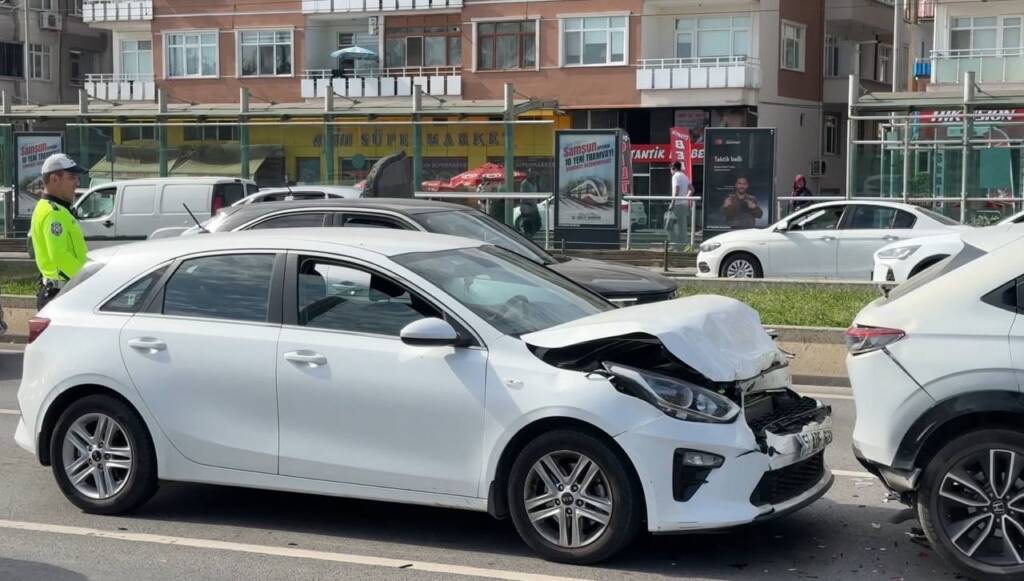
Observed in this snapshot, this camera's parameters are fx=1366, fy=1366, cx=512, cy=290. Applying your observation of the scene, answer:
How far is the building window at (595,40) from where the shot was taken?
49.6m

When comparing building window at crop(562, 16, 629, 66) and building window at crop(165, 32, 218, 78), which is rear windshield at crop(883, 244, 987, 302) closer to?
building window at crop(562, 16, 629, 66)

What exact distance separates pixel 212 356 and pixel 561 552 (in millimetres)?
2107

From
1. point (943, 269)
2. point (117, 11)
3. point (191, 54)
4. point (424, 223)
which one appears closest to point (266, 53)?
point (191, 54)

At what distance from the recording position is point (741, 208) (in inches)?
1022

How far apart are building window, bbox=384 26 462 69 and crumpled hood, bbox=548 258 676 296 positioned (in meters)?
41.4

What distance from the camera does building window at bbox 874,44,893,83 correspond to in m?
58.2

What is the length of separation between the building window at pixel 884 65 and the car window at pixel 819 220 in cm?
3840

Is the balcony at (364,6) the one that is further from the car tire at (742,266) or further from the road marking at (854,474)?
the road marking at (854,474)

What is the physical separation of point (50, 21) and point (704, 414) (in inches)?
2568

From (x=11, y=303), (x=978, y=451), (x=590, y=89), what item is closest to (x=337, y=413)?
(x=978, y=451)

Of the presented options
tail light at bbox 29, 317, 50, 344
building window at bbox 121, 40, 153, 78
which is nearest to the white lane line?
tail light at bbox 29, 317, 50, 344

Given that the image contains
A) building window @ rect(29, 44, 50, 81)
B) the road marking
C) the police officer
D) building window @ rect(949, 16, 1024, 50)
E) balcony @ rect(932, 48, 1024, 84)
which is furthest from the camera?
building window @ rect(29, 44, 50, 81)

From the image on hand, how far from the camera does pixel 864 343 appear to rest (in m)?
6.36

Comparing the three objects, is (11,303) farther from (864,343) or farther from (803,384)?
(864,343)
